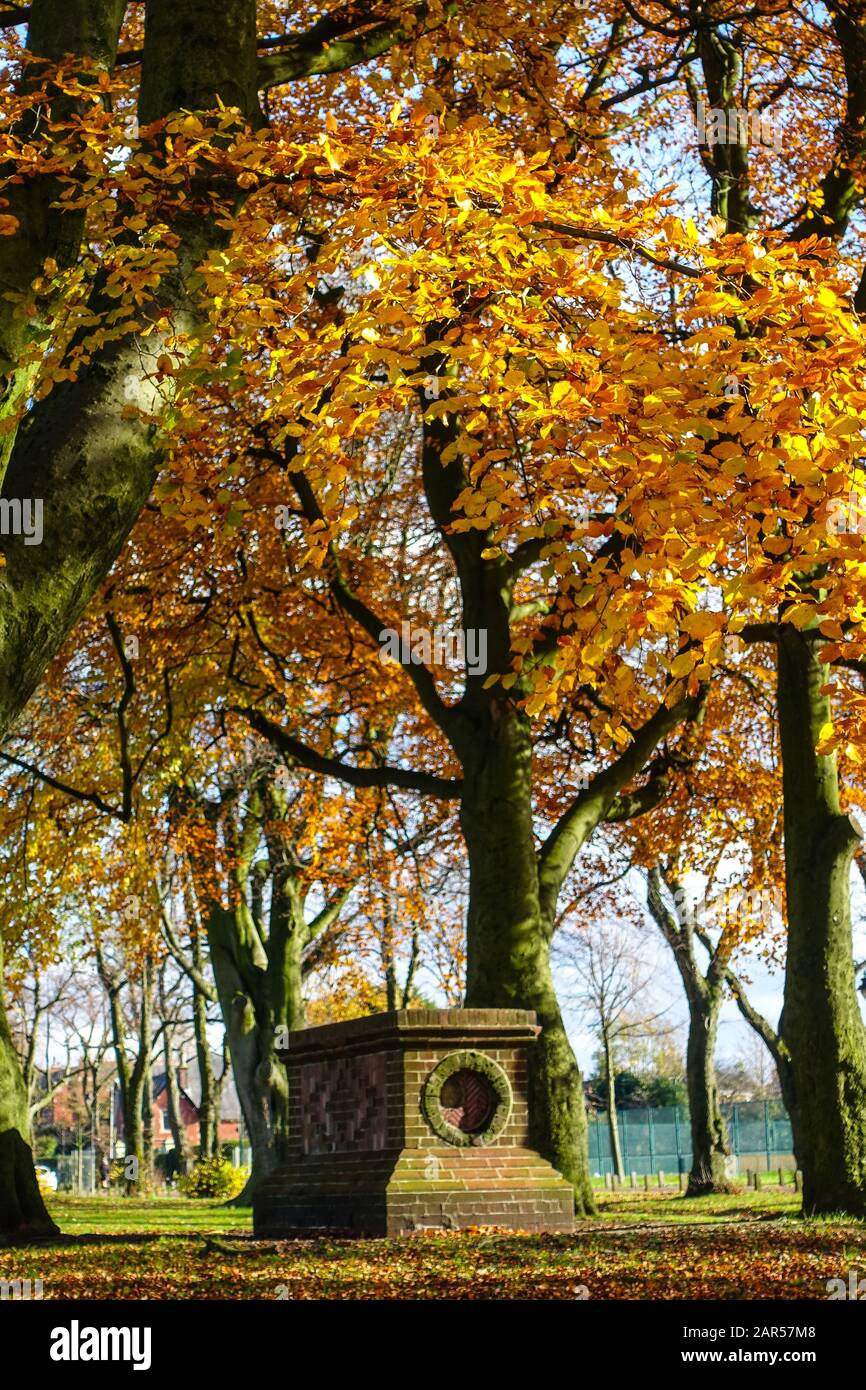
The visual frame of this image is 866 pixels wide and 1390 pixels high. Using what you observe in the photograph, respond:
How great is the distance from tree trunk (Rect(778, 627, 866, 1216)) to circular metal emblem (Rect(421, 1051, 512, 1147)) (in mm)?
2764

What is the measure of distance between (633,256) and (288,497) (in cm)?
1078

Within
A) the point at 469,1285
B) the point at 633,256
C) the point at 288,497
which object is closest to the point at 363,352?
the point at 633,256

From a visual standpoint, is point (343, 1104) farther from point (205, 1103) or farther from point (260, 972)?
point (205, 1103)

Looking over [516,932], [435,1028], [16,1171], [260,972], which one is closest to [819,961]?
[516,932]

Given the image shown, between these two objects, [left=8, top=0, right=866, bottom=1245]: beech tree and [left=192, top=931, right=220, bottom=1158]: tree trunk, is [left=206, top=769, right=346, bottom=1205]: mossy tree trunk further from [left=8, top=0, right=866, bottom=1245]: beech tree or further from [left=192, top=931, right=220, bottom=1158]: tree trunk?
[left=192, top=931, right=220, bottom=1158]: tree trunk

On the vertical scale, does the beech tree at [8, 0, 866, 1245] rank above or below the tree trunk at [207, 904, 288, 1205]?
above

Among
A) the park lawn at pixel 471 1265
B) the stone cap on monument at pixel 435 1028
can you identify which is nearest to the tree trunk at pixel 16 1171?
the park lawn at pixel 471 1265

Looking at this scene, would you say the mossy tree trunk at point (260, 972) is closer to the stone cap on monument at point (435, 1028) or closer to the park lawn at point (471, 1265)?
the stone cap on monument at point (435, 1028)

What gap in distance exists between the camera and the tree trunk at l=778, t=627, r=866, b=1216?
11.8 meters

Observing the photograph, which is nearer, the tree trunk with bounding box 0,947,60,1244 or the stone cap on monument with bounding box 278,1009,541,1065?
the stone cap on monument with bounding box 278,1009,541,1065

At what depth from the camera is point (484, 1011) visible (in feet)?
36.5

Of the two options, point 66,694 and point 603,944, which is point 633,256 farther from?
point 603,944

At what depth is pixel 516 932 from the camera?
13055mm

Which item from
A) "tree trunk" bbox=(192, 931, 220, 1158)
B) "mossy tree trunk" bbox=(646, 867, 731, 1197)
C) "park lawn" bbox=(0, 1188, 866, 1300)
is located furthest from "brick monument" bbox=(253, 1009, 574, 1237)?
"tree trunk" bbox=(192, 931, 220, 1158)
